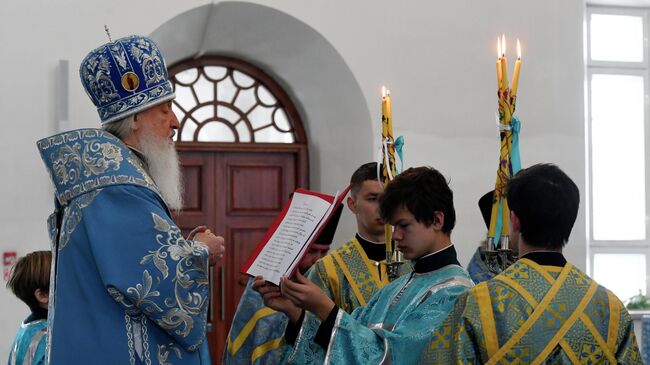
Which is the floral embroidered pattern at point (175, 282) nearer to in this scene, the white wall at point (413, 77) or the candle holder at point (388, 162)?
the candle holder at point (388, 162)

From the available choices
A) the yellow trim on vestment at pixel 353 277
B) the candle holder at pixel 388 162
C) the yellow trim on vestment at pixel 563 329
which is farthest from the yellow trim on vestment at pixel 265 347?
the yellow trim on vestment at pixel 563 329

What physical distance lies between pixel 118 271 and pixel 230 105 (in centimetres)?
517

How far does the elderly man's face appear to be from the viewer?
324cm

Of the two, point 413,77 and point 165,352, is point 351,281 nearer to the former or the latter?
point 165,352

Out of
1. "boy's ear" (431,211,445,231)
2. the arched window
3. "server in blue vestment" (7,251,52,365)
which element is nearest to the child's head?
"server in blue vestment" (7,251,52,365)

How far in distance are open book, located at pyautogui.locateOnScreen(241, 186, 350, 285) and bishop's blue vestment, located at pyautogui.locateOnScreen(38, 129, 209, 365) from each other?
267 millimetres

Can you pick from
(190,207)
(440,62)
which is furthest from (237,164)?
(440,62)

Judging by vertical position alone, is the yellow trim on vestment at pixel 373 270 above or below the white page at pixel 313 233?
below

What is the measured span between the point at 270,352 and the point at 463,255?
399 cm

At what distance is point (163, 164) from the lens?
10.7ft

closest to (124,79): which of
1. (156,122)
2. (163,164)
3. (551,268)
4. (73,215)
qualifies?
(156,122)

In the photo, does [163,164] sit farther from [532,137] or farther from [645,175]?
[645,175]

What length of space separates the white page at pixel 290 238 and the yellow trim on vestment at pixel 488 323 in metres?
0.63

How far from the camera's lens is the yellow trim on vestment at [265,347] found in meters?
3.82
